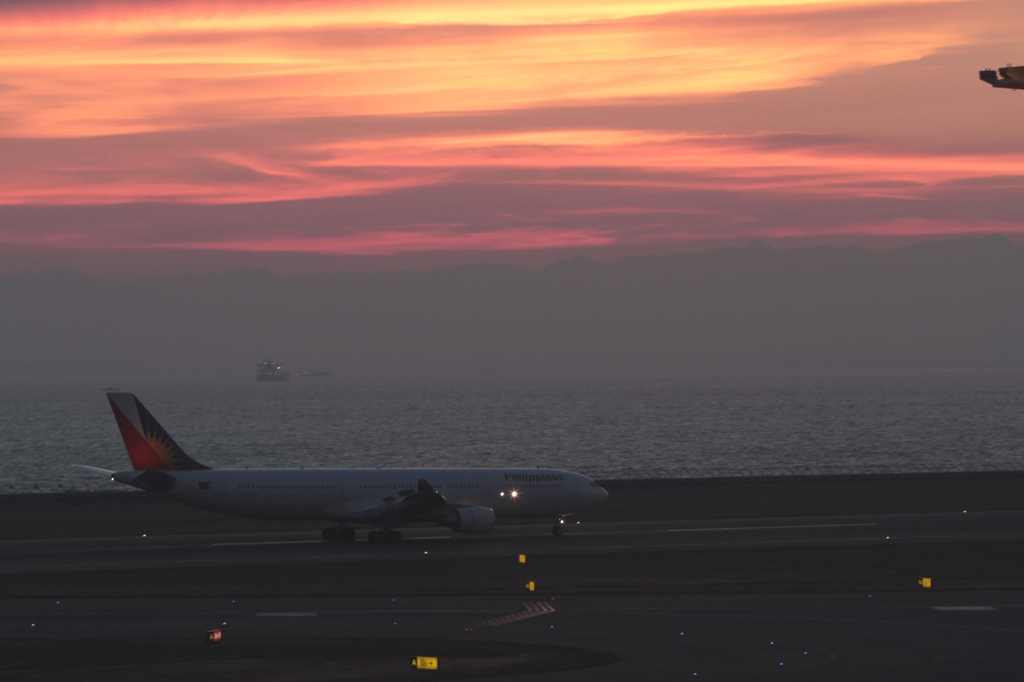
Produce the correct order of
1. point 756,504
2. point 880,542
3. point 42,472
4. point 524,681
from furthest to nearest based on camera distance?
1. point 42,472
2. point 756,504
3. point 880,542
4. point 524,681

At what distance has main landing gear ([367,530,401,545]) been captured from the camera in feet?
Answer: 189

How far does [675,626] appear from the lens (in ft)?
115

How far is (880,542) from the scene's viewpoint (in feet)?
185

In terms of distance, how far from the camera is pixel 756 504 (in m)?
74.7

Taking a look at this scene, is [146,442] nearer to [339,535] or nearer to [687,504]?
[339,535]

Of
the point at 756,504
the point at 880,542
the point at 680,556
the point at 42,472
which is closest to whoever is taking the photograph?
the point at 680,556

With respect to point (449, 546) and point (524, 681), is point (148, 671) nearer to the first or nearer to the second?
point (524, 681)

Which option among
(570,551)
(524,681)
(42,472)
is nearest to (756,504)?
(570,551)

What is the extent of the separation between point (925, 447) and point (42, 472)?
10842cm

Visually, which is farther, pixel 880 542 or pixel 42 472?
pixel 42 472

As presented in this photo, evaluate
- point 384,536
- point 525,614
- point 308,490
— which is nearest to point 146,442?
point 308,490

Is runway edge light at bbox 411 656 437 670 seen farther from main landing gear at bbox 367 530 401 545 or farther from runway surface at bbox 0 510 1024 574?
main landing gear at bbox 367 530 401 545

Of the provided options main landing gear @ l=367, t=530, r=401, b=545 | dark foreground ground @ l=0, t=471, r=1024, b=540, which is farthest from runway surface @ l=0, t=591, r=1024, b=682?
dark foreground ground @ l=0, t=471, r=1024, b=540

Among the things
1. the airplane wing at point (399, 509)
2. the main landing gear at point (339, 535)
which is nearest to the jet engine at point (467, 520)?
the airplane wing at point (399, 509)
